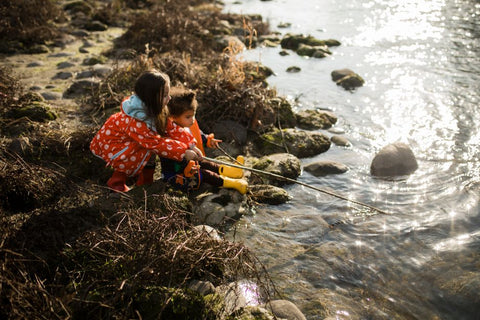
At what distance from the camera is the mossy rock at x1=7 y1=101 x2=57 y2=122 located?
606 centimetres

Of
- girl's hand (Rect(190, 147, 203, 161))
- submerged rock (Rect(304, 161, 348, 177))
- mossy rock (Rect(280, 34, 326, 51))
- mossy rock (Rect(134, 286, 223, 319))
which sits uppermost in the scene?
girl's hand (Rect(190, 147, 203, 161))

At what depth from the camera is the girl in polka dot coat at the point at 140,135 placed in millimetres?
4285

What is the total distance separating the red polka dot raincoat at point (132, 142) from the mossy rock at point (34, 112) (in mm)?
1981

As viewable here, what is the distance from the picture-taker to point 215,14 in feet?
48.3

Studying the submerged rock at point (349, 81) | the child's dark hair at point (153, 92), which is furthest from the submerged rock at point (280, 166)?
the submerged rock at point (349, 81)

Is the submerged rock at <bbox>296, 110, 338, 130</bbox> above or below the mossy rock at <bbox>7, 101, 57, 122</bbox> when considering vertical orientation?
below

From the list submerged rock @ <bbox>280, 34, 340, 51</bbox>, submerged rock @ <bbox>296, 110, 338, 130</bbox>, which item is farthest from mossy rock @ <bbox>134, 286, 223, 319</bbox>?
submerged rock @ <bbox>280, 34, 340, 51</bbox>

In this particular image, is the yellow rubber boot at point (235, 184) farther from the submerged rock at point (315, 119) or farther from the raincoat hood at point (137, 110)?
the submerged rock at point (315, 119)

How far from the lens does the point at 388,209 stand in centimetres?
512

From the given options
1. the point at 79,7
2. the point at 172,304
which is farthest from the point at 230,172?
the point at 79,7

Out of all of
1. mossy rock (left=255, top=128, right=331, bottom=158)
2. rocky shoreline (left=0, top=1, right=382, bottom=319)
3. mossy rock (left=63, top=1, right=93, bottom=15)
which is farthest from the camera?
mossy rock (left=63, top=1, right=93, bottom=15)

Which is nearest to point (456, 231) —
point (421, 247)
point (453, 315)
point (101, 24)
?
point (421, 247)

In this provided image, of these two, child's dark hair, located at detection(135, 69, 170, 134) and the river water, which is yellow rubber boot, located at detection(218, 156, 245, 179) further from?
child's dark hair, located at detection(135, 69, 170, 134)

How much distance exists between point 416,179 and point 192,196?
3.22 meters
